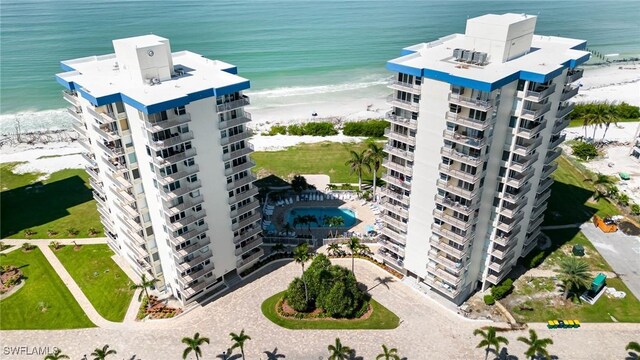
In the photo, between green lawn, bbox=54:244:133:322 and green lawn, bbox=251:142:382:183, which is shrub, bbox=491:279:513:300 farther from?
green lawn, bbox=54:244:133:322

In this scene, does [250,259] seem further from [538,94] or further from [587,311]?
[587,311]

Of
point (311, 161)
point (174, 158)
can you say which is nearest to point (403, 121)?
point (174, 158)

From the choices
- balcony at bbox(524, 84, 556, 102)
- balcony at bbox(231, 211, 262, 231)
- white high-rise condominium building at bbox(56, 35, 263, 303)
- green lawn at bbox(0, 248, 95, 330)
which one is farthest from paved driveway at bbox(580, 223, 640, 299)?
green lawn at bbox(0, 248, 95, 330)

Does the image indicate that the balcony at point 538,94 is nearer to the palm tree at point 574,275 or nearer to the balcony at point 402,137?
the balcony at point 402,137

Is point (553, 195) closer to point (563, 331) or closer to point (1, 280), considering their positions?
A: point (563, 331)

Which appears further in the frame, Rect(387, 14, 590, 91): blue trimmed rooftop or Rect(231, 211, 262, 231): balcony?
Rect(231, 211, 262, 231): balcony
